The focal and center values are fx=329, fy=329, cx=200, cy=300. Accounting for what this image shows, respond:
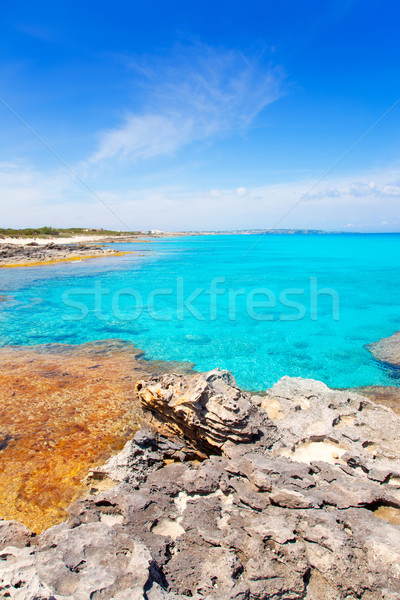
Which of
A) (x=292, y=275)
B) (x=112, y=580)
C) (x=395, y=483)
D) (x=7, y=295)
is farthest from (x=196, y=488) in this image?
(x=292, y=275)

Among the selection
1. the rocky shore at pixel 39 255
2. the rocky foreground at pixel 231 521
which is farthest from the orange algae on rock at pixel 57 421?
the rocky shore at pixel 39 255

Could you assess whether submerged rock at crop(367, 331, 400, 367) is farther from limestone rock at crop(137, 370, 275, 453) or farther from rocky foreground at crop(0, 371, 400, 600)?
limestone rock at crop(137, 370, 275, 453)

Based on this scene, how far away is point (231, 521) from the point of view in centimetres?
399

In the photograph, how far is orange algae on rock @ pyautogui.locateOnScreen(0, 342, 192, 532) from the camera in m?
5.77

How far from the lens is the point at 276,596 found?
319 cm

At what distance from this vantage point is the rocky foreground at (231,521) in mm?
3176

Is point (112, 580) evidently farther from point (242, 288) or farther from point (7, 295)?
point (242, 288)

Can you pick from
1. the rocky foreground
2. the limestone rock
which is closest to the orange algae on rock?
the rocky foreground

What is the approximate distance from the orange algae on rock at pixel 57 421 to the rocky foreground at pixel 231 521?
115 cm

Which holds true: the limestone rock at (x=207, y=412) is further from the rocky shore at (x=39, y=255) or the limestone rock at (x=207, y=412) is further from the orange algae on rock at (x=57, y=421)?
the rocky shore at (x=39, y=255)

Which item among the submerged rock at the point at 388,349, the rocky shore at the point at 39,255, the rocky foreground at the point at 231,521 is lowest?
the submerged rock at the point at 388,349

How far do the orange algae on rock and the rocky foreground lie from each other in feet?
3.77

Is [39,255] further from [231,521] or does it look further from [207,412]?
[231,521]

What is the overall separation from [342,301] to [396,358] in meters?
12.3
